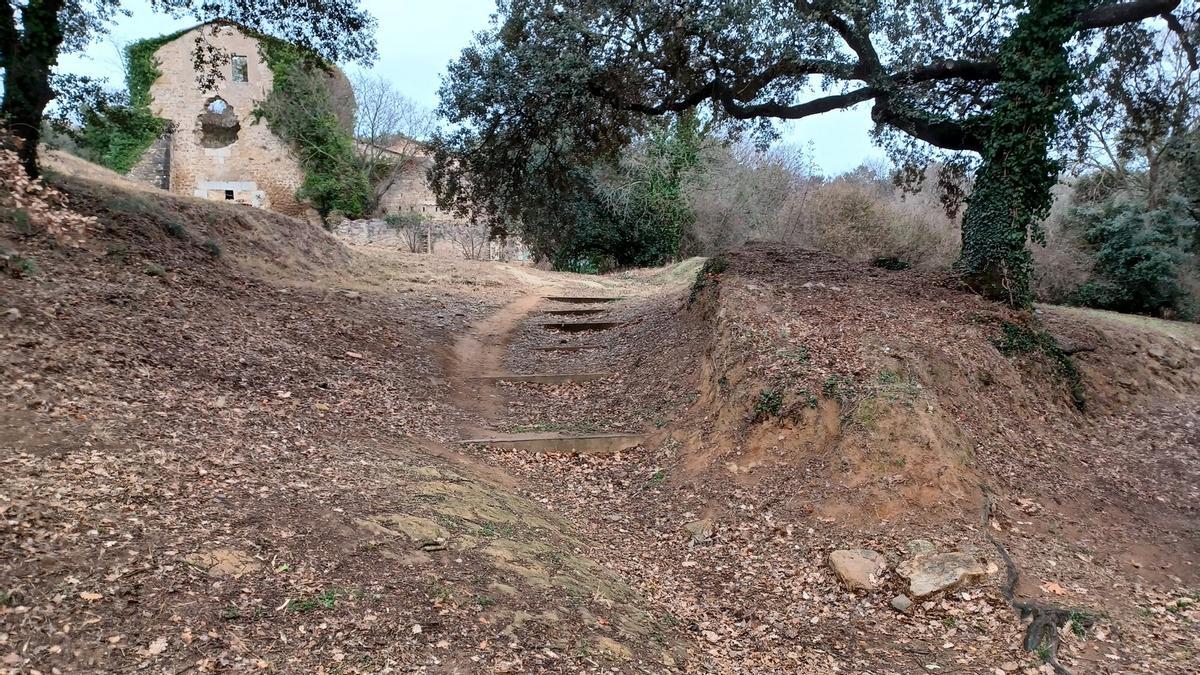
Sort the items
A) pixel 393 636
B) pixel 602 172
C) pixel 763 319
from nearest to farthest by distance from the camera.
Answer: pixel 393 636
pixel 763 319
pixel 602 172

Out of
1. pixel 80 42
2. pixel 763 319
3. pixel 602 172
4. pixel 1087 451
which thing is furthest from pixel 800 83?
pixel 602 172

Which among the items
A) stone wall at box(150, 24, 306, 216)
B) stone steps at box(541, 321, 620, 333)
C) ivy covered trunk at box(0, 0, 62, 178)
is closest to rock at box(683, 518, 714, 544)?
stone steps at box(541, 321, 620, 333)

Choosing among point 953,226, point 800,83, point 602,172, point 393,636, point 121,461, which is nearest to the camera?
point 393,636

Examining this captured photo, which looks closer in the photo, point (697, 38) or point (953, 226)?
point (697, 38)

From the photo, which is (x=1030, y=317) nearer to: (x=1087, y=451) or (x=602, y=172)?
(x=1087, y=451)

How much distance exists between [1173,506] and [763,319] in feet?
14.1

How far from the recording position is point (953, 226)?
15938 millimetres

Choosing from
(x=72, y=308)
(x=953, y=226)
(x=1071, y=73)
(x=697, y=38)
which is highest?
(x=697, y=38)

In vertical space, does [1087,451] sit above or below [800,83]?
below

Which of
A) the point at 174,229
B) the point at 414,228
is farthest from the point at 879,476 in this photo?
the point at 414,228

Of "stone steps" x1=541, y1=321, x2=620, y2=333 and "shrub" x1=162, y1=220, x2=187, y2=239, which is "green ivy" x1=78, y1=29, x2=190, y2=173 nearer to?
"shrub" x1=162, y1=220, x2=187, y2=239

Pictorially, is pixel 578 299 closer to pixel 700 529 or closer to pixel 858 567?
pixel 700 529

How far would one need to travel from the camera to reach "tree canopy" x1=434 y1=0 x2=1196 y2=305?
830 centimetres

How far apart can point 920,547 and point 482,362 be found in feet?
23.9
